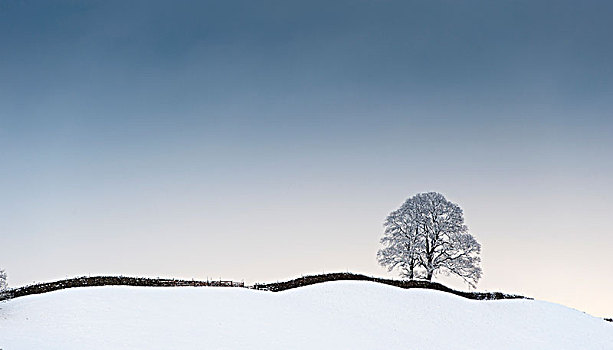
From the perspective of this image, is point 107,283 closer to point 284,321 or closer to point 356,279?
point 284,321

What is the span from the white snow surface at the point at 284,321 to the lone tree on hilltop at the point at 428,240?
733 centimetres

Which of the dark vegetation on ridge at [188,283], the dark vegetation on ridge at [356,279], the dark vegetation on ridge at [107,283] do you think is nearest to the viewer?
the dark vegetation on ridge at [107,283]

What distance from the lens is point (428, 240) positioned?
48.8 metres

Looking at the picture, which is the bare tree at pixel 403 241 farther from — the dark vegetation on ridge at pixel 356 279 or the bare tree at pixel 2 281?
the bare tree at pixel 2 281

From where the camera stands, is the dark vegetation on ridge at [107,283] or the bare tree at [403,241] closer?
the dark vegetation on ridge at [107,283]

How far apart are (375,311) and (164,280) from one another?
532 inches

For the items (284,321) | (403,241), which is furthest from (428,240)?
(284,321)

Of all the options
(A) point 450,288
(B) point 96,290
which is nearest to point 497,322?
(A) point 450,288

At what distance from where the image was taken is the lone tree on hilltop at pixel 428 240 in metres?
48.2

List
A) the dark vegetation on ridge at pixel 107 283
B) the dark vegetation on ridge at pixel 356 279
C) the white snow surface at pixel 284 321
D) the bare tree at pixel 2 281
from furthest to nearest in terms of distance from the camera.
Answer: the dark vegetation on ridge at pixel 356 279
the dark vegetation on ridge at pixel 107 283
the bare tree at pixel 2 281
the white snow surface at pixel 284 321

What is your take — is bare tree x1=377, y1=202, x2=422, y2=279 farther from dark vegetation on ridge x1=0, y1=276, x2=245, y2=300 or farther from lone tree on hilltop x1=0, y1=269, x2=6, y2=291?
lone tree on hilltop x1=0, y1=269, x2=6, y2=291

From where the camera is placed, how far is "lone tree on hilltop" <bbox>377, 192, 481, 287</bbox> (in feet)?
158

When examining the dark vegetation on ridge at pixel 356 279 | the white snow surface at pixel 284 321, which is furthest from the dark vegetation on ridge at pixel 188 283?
the white snow surface at pixel 284 321

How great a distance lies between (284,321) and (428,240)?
20.7 meters
